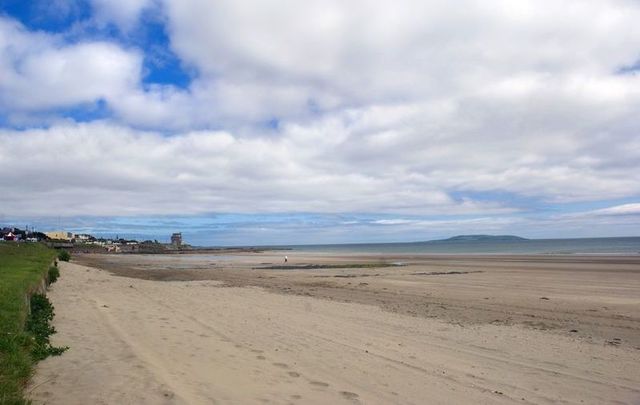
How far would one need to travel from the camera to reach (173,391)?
19.9 ft

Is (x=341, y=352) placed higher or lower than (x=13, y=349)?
lower

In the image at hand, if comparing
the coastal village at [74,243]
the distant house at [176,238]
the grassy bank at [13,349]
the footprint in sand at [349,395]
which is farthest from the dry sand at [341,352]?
the distant house at [176,238]

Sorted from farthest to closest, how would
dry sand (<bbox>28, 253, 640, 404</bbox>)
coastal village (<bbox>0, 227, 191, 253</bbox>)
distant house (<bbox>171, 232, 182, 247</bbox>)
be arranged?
distant house (<bbox>171, 232, 182, 247</bbox>), coastal village (<bbox>0, 227, 191, 253</bbox>), dry sand (<bbox>28, 253, 640, 404</bbox>)

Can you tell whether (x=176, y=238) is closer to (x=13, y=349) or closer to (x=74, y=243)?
(x=74, y=243)

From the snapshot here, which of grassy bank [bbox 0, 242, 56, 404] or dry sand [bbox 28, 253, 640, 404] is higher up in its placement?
grassy bank [bbox 0, 242, 56, 404]

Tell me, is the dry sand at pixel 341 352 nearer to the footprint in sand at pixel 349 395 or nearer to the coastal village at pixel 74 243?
the footprint in sand at pixel 349 395

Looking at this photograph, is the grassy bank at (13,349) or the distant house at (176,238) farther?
the distant house at (176,238)

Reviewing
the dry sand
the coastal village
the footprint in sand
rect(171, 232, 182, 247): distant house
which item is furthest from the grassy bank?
rect(171, 232, 182, 247): distant house

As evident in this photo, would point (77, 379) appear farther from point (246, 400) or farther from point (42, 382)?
point (246, 400)

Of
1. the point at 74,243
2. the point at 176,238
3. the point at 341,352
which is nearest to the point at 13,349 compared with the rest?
the point at 341,352

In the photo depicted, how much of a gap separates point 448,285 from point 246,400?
19.5 meters

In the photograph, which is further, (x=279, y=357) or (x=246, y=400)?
(x=279, y=357)

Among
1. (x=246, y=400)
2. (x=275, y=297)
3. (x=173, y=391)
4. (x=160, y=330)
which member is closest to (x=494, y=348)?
(x=246, y=400)

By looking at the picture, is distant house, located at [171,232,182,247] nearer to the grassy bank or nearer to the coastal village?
the coastal village
